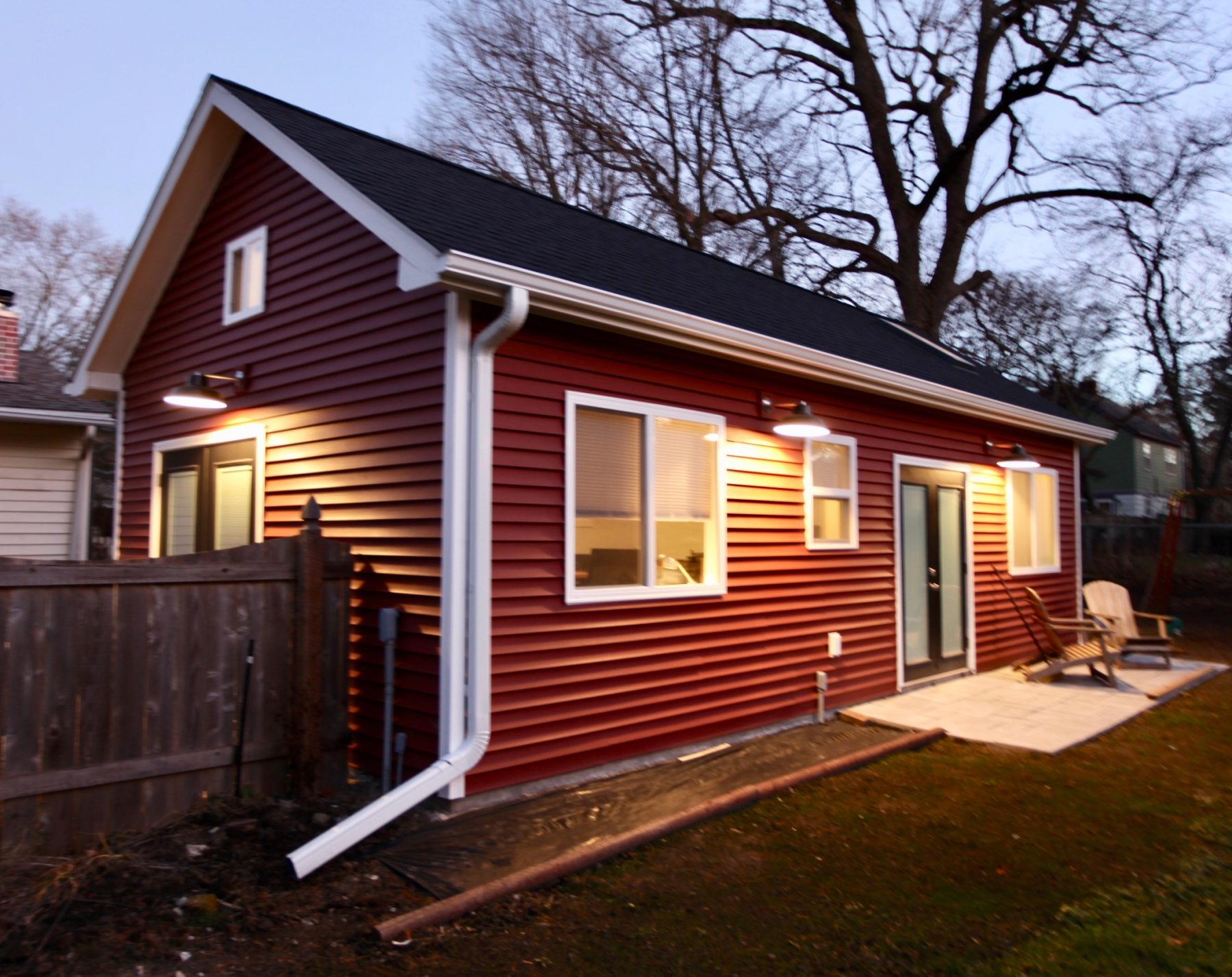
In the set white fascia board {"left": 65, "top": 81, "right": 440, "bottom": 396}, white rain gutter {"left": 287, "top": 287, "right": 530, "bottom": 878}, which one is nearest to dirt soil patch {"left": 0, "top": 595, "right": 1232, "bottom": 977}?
white rain gutter {"left": 287, "top": 287, "right": 530, "bottom": 878}

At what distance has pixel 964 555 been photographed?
956 centimetres

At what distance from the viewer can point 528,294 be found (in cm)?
495

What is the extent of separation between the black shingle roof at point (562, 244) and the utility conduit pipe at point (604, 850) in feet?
9.83

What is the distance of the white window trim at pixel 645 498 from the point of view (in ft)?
18.1

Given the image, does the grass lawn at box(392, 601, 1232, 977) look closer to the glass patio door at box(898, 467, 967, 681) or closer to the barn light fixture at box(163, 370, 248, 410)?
the glass patio door at box(898, 467, 967, 681)

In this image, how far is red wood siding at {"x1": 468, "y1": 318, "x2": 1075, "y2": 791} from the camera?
5.23 meters

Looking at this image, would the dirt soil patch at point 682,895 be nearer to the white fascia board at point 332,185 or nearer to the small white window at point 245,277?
the white fascia board at point 332,185

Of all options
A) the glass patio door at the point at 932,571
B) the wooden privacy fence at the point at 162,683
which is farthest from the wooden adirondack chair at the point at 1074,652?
the wooden privacy fence at the point at 162,683

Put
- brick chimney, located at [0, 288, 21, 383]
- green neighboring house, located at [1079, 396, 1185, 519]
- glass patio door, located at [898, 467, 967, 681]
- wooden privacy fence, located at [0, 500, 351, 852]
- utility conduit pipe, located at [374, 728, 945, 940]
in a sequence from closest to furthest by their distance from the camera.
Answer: utility conduit pipe, located at [374, 728, 945, 940]
wooden privacy fence, located at [0, 500, 351, 852]
glass patio door, located at [898, 467, 967, 681]
brick chimney, located at [0, 288, 21, 383]
green neighboring house, located at [1079, 396, 1185, 519]

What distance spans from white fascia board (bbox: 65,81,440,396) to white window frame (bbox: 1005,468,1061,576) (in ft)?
25.4

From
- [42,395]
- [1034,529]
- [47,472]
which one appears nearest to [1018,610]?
[1034,529]

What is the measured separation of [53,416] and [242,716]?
6.52 meters

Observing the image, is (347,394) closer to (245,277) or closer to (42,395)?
(245,277)

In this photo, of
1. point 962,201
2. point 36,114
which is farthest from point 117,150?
point 962,201
